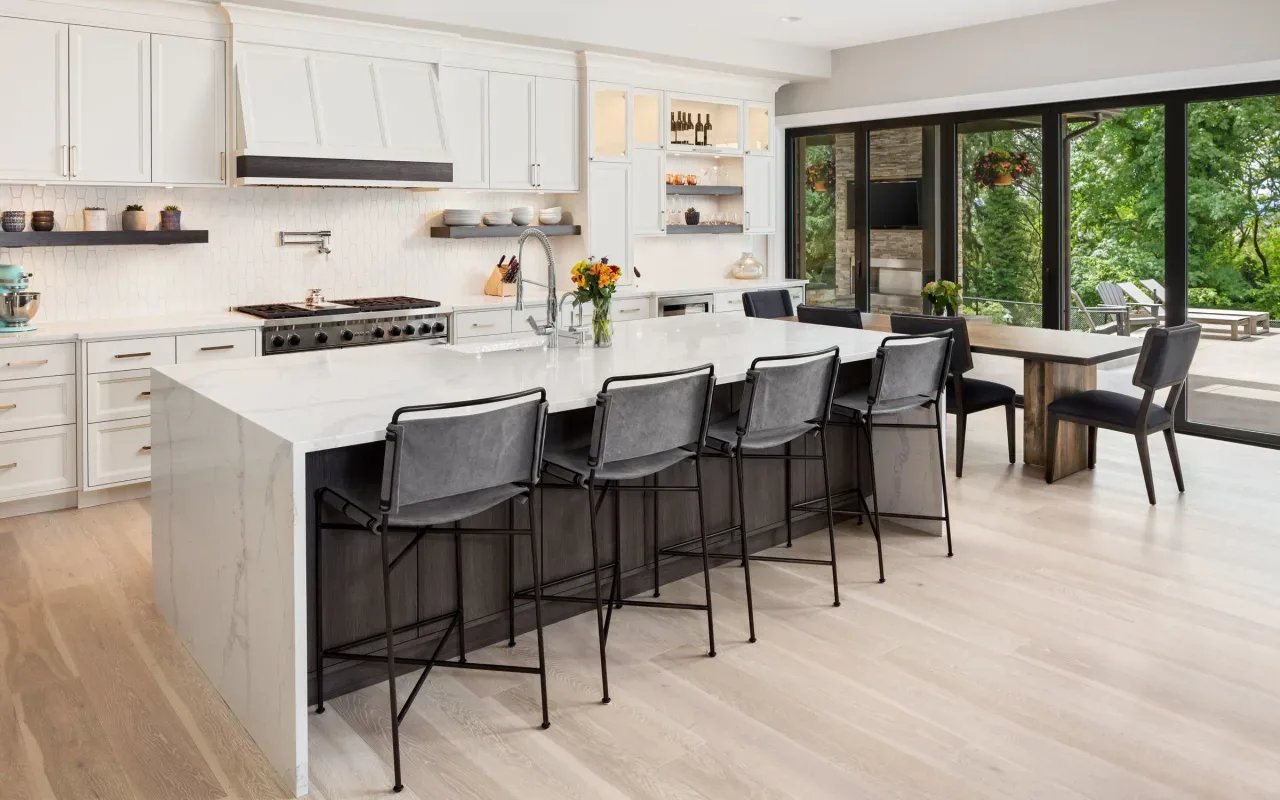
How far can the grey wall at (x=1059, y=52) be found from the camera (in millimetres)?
5914

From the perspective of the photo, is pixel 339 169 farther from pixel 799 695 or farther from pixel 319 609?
pixel 799 695

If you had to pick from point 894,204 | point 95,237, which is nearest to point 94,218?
point 95,237

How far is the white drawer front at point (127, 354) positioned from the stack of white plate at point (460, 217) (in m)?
2.13

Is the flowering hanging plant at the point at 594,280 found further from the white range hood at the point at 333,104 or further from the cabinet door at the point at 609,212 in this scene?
the cabinet door at the point at 609,212

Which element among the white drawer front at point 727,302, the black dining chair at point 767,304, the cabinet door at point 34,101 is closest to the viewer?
the cabinet door at point 34,101

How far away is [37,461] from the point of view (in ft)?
16.3

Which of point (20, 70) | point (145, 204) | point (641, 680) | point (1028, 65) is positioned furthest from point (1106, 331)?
point (20, 70)

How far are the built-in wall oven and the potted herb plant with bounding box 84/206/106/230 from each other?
374cm

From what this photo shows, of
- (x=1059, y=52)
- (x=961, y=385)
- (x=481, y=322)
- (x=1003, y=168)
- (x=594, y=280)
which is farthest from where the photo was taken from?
(x=1003, y=168)

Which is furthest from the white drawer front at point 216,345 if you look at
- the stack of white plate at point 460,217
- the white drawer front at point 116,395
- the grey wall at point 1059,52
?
the grey wall at point 1059,52

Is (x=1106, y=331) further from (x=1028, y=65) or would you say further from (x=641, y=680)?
(x=641, y=680)

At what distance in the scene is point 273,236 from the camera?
6.21 meters

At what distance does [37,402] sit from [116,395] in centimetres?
35

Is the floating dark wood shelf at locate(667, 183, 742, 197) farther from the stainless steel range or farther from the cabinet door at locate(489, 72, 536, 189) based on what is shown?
the stainless steel range
